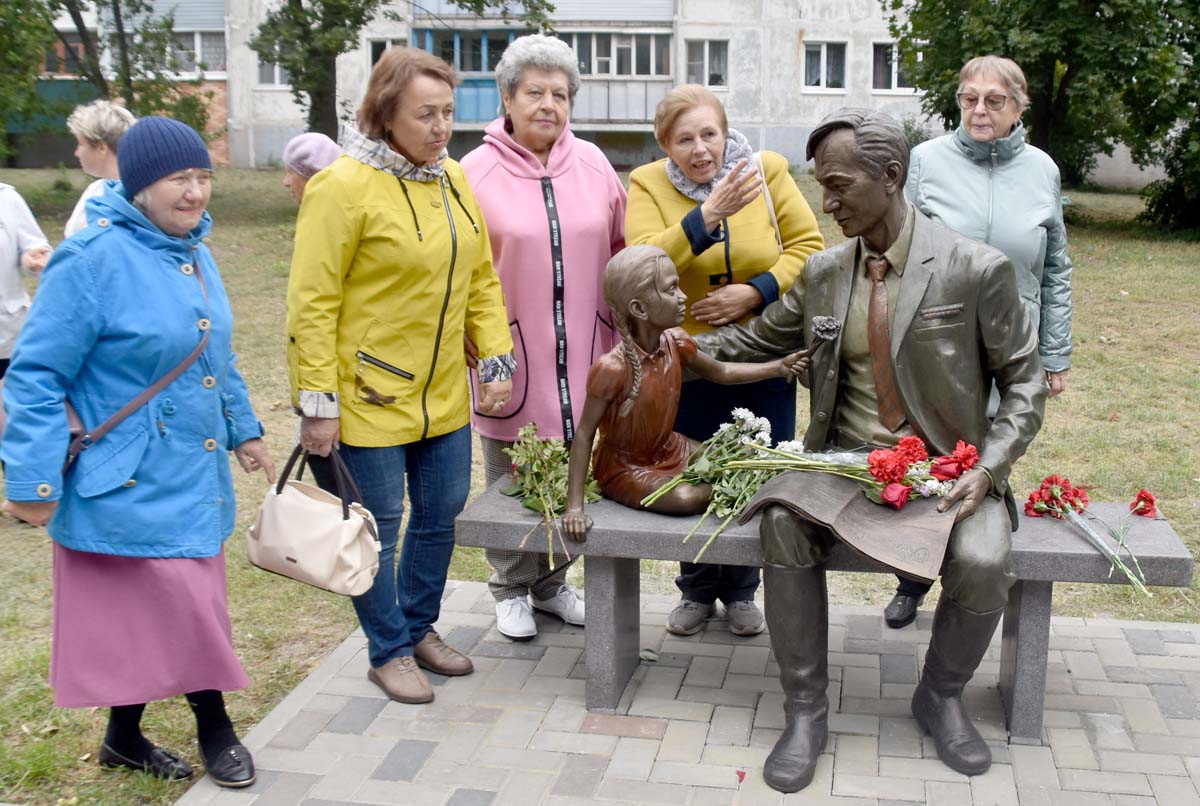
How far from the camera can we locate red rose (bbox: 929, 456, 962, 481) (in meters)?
3.67

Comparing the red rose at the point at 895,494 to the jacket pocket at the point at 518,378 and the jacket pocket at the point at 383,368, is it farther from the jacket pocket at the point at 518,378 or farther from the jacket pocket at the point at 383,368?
the jacket pocket at the point at 383,368

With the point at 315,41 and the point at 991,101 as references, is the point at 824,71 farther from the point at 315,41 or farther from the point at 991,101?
the point at 991,101

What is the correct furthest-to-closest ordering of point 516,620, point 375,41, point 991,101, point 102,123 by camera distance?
point 375,41
point 102,123
point 516,620
point 991,101

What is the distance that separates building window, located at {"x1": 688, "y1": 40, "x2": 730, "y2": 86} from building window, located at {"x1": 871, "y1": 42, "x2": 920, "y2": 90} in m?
3.98

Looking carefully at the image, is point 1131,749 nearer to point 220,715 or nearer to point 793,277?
point 793,277

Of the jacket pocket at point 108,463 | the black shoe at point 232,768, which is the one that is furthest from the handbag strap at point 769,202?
the black shoe at point 232,768

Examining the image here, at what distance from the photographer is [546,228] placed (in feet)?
14.2

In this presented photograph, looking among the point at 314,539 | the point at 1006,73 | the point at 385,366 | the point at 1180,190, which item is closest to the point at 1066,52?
the point at 1180,190

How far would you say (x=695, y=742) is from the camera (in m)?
3.96

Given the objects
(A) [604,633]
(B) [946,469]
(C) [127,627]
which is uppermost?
(B) [946,469]

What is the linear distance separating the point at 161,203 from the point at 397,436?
3.45ft

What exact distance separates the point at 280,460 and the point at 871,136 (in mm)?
4845

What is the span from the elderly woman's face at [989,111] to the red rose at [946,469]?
1585mm

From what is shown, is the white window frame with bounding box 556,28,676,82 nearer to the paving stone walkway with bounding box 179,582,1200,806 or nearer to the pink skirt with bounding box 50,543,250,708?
the paving stone walkway with bounding box 179,582,1200,806
